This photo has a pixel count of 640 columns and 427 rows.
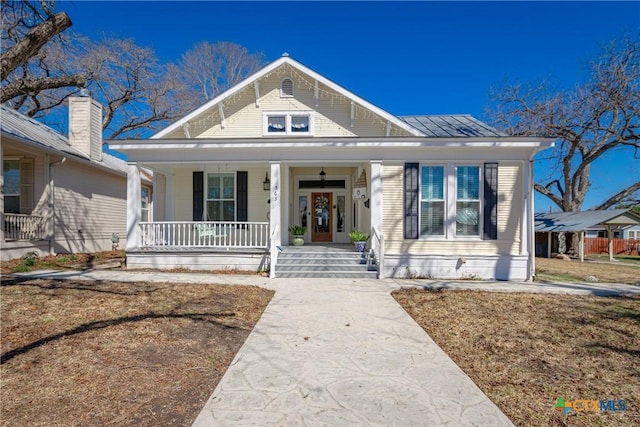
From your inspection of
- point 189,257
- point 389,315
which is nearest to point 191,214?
point 189,257

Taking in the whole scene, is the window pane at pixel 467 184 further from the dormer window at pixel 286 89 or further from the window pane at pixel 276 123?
the dormer window at pixel 286 89

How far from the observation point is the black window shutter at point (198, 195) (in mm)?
11352

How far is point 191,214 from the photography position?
457 inches

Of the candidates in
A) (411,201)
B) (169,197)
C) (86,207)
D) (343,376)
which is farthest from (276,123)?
(343,376)

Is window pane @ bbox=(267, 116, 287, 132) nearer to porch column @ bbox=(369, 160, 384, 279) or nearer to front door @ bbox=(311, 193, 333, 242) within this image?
front door @ bbox=(311, 193, 333, 242)

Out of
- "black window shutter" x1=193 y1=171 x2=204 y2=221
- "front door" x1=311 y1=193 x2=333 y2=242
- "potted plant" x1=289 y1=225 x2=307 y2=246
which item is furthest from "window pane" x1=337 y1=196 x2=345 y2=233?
"black window shutter" x1=193 y1=171 x2=204 y2=221

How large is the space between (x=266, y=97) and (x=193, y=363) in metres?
9.48

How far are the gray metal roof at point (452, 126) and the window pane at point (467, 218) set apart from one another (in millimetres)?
2355

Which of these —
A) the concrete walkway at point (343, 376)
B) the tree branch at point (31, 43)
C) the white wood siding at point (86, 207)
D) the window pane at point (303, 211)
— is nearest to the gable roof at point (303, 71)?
the window pane at point (303, 211)

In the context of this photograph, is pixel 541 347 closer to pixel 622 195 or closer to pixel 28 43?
pixel 28 43

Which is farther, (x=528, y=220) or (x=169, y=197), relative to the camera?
(x=169, y=197)

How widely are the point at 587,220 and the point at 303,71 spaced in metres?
18.1

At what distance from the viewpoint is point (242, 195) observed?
→ 37.4 feet

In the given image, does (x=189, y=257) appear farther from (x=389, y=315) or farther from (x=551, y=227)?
(x=551, y=227)
